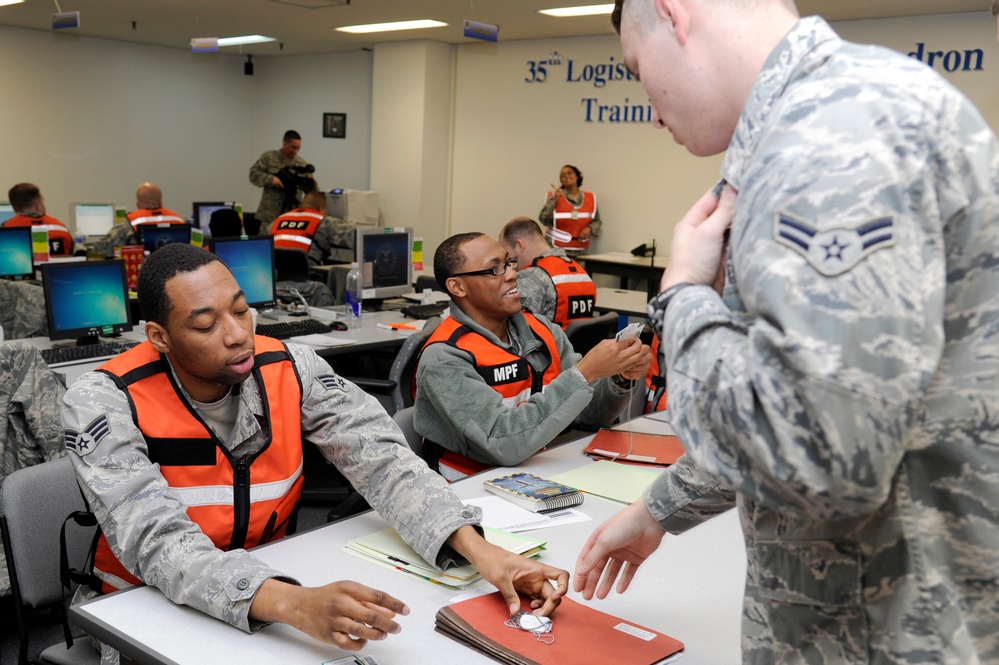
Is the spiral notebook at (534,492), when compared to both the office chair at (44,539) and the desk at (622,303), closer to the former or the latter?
the office chair at (44,539)

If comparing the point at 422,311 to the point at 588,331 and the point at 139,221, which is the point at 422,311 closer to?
the point at 588,331

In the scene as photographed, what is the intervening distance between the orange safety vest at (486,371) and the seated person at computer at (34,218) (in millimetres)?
5894

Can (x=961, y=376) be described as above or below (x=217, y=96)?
below

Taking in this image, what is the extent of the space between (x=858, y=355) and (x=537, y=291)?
14.5 ft

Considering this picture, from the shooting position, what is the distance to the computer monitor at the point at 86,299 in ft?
14.2

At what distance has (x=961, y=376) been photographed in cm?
76

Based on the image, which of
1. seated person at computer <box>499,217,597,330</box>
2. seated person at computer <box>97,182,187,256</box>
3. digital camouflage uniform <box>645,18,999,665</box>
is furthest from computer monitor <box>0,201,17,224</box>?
digital camouflage uniform <box>645,18,999,665</box>

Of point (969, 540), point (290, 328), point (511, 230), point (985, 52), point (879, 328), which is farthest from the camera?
point (985, 52)

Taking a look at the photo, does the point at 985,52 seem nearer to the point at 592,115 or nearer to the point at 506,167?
the point at 592,115

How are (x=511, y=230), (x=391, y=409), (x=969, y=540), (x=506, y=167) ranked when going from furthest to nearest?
(x=506, y=167), (x=511, y=230), (x=391, y=409), (x=969, y=540)

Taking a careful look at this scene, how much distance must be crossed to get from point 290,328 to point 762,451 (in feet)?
14.7

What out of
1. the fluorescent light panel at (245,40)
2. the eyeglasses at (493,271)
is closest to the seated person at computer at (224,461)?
the eyeglasses at (493,271)

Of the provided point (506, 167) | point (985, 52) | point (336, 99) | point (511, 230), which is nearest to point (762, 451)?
point (511, 230)

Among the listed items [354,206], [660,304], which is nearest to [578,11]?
[354,206]
